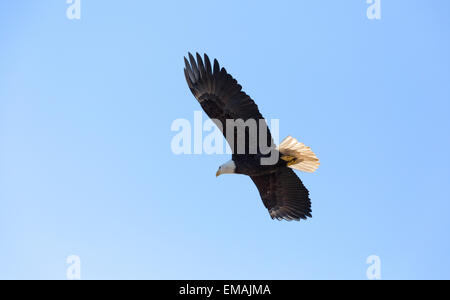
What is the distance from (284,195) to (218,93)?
2500mm

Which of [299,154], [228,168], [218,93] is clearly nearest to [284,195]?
[299,154]

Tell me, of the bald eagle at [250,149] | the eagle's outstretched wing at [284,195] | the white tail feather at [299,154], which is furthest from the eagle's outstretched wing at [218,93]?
the eagle's outstretched wing at [284,195]

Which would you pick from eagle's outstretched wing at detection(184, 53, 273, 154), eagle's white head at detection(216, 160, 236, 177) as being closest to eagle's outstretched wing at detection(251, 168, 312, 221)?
eagle's white head at detection(216, 160, 236, 177)

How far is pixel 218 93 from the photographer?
8750mm

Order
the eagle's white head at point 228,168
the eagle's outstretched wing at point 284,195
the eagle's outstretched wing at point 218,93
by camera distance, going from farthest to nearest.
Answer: the eagle's outstretched wing at point 284,195 < the eagle's white head at point 228,168 < the eagle's outstretched wing at point 218,93

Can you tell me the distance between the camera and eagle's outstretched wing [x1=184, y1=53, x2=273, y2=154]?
28.3 ft

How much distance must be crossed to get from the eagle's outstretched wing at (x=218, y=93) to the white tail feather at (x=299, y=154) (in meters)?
0.51

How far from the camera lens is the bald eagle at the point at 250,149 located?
8672 millimetres

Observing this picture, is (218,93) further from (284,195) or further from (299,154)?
(284,195)

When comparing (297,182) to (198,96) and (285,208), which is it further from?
(198,96)

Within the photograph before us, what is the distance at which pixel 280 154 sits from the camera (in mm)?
9242

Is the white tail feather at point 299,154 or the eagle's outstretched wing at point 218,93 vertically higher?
the eagle's outstretched wing at point 218,93

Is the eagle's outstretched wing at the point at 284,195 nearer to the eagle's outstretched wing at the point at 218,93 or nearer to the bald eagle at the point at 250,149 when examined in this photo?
the bald eagle at the point at 250,149
